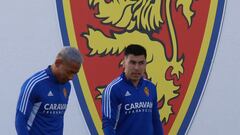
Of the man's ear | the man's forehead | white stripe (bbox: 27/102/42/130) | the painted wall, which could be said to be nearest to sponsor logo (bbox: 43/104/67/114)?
white stripe (bbox: 27/102/42/130)

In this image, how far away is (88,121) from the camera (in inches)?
136

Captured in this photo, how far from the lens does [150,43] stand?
344cm

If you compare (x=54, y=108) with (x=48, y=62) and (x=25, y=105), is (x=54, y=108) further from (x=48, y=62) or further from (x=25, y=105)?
(x=48, y=62)

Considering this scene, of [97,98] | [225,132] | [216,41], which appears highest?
[216,41]

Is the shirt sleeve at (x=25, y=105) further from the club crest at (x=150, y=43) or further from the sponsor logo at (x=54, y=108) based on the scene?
the club crest at (x=150, y=43)

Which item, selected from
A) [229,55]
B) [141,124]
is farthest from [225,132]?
[141,124]

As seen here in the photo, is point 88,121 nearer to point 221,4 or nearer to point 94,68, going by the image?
point 94,68

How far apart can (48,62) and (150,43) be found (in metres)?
0.59

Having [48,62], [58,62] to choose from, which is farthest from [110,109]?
[48,62]

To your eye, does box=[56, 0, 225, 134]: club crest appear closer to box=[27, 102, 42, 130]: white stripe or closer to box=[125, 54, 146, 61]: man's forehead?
box=[125, 54, 146, 61]: man's forehead

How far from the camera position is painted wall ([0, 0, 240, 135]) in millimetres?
3348

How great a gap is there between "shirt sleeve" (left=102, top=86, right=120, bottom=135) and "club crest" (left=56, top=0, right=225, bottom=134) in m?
0.61

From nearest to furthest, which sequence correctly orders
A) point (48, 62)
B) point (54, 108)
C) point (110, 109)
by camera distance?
point (54, 108) → point (110, 109) → point (48, 62)

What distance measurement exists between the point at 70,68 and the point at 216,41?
3.67ft
